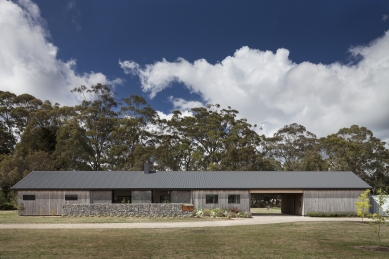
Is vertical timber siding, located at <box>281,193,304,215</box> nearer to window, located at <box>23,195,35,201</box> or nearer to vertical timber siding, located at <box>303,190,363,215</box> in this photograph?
vertical timber siding, located at <box>303,190,363,215</box>

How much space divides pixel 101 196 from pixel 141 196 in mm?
3496

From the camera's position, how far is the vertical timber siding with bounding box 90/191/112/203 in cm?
3225

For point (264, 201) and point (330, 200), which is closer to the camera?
point (330, 200)

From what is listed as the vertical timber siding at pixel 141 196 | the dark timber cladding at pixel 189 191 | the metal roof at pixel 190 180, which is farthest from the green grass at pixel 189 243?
the vertical timber siding at pixel 141 196

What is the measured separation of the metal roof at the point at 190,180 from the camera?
3234 cm

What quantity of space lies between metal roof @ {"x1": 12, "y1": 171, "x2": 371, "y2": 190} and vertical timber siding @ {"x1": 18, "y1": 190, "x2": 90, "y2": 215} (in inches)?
19.9

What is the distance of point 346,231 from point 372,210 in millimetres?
16215

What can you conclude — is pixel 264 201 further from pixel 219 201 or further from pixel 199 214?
pixel 199 214

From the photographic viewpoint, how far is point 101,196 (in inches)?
1275

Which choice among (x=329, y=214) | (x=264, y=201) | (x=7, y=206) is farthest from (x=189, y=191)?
(x=264, y=201)

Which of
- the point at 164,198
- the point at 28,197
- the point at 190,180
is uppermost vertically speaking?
the point at 190,180

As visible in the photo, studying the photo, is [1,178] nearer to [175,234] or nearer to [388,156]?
[175,234]

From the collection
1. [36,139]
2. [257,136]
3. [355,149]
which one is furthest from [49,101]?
[355,149]

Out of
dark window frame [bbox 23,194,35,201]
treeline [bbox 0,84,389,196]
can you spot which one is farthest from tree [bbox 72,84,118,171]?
dark window frame [bbox 23,194,35,201]
